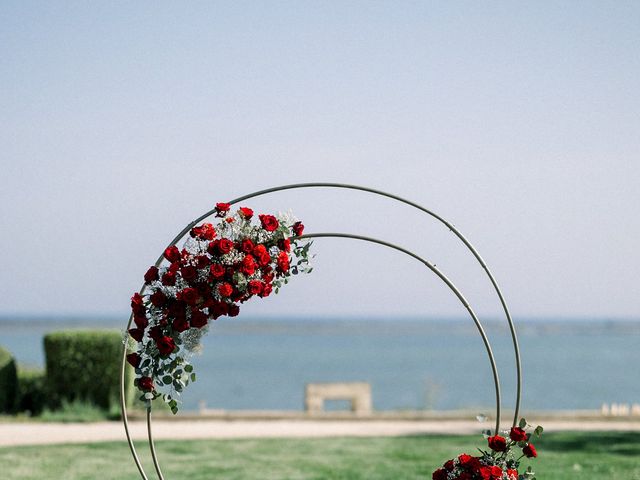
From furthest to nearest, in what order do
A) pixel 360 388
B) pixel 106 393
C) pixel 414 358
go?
pixel 414 358 → pixel 360 388 → pixel 106 393

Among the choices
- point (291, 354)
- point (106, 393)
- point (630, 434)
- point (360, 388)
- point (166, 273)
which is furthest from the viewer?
point (291, 354)

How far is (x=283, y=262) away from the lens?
552 centimetres

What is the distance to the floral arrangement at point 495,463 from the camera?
213 inches

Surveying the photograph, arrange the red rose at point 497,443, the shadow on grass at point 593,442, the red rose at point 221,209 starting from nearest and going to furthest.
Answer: the red rose at point 497,443 < the red rose at point 221,209 < the shadow on grass at point 593,442

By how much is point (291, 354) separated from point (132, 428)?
178 ft

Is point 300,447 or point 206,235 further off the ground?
point 206,235

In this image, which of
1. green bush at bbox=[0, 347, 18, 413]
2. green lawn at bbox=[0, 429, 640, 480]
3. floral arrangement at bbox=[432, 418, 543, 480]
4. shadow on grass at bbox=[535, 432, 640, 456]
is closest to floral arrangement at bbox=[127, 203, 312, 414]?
floral arrangement at bbox=[432, 418, 543, 480]

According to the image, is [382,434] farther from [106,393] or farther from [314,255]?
[314,255]

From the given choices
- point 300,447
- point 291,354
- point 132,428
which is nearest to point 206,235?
point 300,447

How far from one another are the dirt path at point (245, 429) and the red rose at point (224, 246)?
5244 mm

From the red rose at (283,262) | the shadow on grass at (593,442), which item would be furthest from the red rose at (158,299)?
the shadow on grass at (593,442)

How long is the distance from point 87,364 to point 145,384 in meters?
6.74

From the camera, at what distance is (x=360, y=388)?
42.3ft

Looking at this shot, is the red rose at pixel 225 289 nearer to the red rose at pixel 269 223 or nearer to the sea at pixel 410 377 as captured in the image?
the red rose at pixel 269 223
